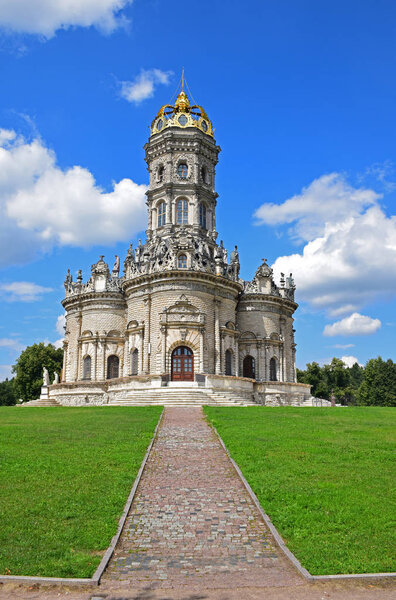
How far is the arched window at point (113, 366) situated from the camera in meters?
53.2

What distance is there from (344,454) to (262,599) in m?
9.17

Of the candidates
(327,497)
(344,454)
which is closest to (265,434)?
(344,454)

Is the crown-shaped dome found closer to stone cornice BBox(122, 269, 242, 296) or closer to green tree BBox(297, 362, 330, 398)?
stone cornice BBox(122, 269, 242, 296)

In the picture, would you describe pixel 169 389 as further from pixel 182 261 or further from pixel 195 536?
pixel 195 536

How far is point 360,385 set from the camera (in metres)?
88.3

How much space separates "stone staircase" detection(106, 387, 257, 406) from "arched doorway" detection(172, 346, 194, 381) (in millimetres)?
5180

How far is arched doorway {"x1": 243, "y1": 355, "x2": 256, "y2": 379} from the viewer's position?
54281mm

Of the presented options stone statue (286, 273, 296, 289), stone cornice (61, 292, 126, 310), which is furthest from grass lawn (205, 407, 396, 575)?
stone statue (286, 273, 296, 289)

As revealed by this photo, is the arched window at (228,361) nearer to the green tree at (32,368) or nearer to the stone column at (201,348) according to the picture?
the stone column at (201,348)

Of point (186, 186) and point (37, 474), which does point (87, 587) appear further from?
point (186, 186)

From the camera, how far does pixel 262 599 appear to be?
743 cm

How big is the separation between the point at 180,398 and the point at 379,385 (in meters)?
49.9

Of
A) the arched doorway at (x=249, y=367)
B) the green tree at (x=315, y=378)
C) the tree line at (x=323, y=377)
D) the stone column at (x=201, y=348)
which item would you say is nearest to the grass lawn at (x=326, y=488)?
the stone column at (x=201, y=348)

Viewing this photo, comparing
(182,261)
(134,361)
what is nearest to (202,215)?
(182,261)
